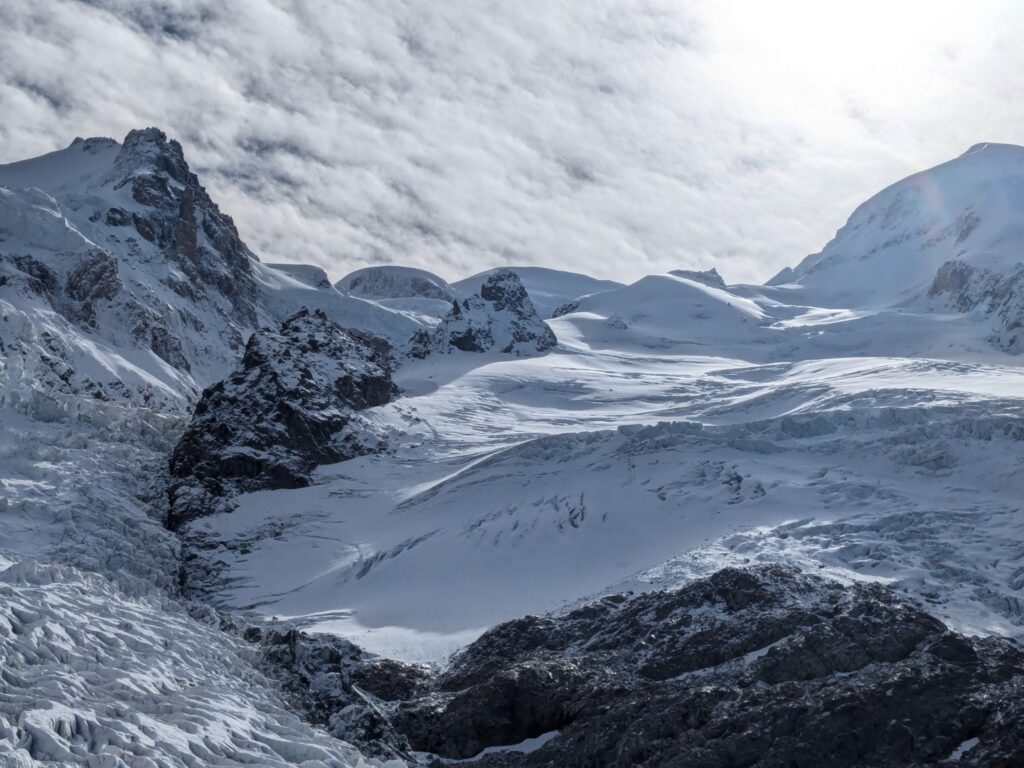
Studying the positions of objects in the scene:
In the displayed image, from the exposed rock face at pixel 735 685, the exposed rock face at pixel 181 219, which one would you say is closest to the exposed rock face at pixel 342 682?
the exposed rock face at pixel 735 685

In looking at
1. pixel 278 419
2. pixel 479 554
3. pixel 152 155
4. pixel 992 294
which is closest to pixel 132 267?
pixel 152 155

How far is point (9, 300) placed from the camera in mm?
111812

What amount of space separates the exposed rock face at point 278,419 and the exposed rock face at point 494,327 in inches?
1640

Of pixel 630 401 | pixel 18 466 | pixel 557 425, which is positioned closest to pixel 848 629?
pixel 18 466

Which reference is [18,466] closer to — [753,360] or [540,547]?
[540,547]

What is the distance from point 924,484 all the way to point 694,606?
68.3 ft

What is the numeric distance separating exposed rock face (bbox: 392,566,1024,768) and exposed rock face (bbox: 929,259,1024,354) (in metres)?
101

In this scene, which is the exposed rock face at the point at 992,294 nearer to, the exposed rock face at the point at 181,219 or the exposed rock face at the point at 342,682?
the exposed rock face at the point at 181,219

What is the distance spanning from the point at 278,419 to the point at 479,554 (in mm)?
33383

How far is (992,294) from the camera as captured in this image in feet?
529

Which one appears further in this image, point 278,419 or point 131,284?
point 131,284

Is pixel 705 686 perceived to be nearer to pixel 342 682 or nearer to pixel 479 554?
pixel 342 682

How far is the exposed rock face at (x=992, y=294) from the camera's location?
465ft

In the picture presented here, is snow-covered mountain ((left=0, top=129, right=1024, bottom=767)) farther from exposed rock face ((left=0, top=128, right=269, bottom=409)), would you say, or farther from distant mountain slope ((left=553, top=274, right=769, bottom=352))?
distant mountain slope ((left=553, top=274, right=769, bottom=352))
